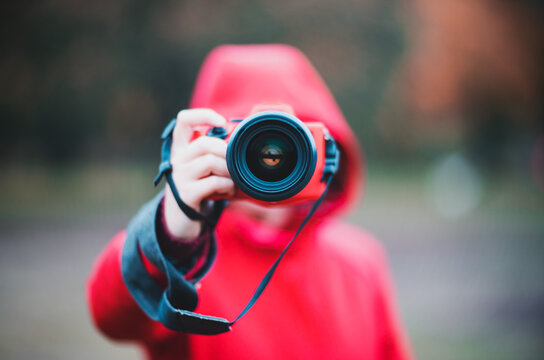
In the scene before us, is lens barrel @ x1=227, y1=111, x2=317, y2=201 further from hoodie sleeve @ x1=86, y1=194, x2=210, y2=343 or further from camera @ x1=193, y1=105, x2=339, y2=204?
hoodie sleeve @ x1=86, y1=194, x2=210, y2=343

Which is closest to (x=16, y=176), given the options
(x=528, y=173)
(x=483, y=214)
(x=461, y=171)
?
(x=483, y=214)

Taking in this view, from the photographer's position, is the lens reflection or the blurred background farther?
the blurred background

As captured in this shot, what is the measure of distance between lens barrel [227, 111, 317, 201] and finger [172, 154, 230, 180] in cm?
5

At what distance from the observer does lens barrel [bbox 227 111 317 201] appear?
94cm

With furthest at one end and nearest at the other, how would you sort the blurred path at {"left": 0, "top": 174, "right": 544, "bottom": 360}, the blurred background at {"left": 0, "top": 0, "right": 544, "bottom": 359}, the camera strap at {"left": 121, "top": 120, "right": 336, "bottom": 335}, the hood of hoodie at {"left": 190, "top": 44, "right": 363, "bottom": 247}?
the blurred background at {"left": 0, "top": 0, "right": 544, "bottom": 359}
the blurred path at {"left": 0, "top": 174, "right": 544, "bottom": 360}
the hood of hoodie at {"left": 190, "top": 44, "right": 363, "bottom": 247}
the camera strap at {"left": 121, "top": 120, "right": 336, "bottom": 335}

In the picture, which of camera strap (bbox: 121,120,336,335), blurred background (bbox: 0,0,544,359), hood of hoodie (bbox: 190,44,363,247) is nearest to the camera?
camera strap (bbox: 121,120,336,335)

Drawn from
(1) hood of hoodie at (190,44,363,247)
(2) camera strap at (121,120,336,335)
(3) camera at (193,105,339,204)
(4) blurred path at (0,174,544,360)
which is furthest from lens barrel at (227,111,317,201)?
(4) blurred path at (0,174,544,360)

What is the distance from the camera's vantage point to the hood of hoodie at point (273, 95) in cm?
148

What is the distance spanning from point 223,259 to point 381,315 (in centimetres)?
57

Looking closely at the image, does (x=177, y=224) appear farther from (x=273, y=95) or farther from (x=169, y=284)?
(x=273, y=95)

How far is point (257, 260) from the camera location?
137 centimetres

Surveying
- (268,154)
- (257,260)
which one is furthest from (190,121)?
(257,260)

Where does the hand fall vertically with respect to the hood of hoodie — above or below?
below

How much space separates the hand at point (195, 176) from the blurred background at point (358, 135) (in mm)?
3156
